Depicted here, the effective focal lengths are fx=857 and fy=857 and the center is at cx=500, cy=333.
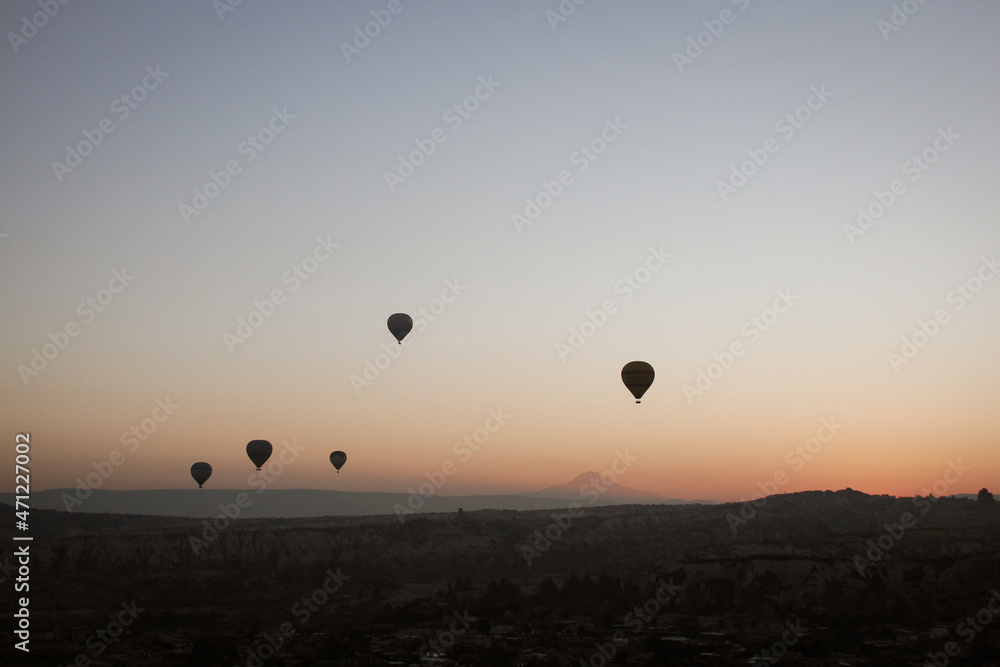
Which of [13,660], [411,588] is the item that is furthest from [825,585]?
[13,660]

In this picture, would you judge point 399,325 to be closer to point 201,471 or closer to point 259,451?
point 259,451

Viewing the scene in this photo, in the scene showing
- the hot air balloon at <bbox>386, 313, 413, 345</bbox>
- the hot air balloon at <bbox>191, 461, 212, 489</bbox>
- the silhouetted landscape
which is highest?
the hot air balloon at <bbox>386, 313, 413, 345</bbox>

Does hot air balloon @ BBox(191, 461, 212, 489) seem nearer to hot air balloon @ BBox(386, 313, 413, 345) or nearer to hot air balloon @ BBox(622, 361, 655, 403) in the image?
hot air balloon @ BBox(386, 313, 413, 345)

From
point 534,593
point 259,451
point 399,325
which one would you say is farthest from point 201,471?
point 534,593

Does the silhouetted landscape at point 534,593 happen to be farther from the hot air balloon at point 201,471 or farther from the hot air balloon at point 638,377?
the hot air balloon at point 638,377

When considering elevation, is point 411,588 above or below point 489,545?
below

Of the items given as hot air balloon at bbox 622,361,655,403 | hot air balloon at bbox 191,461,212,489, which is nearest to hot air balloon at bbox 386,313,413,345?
hot air balloon at bbox 622,361,655,403

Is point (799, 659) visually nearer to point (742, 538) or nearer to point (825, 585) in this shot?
point (825, 585)

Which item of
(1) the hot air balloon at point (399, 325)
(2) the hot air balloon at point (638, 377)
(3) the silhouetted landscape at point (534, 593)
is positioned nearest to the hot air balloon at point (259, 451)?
(3) the silhouetted landscape at point (534, 593)
